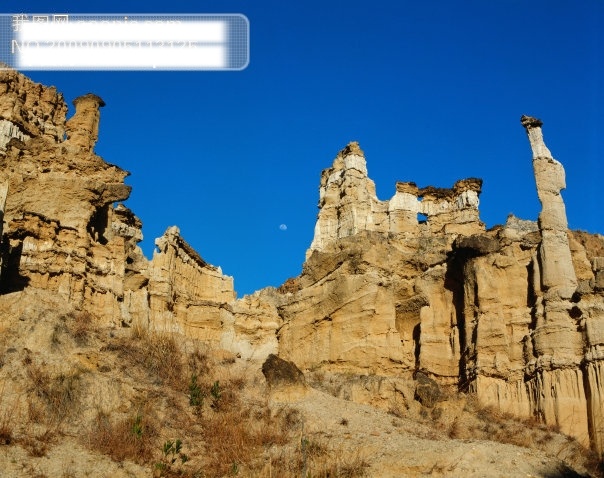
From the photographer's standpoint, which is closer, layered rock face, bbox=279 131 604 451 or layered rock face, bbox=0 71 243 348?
layered rock face, bbox=0 71 243 348

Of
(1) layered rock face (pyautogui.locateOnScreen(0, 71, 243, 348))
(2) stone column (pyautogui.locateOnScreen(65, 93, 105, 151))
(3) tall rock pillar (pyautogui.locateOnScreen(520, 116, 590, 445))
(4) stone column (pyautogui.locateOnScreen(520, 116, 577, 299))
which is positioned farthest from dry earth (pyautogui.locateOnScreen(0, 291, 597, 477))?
Answer: (2) stone column (pyautogui.locateOnScreen(65, 93, 105, 151))

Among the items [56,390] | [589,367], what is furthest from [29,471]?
[589,367]

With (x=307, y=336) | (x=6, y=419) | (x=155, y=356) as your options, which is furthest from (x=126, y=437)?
(x=307, y=336)

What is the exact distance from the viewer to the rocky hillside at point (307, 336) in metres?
16.6

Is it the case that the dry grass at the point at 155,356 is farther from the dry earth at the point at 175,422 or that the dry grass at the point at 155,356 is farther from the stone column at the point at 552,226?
the stone column at the point at 552,226

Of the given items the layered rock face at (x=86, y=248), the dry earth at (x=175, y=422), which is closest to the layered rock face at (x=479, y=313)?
the dry earth at (x=175, y=422)

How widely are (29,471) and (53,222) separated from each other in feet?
45.9

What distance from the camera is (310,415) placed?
62.1ft

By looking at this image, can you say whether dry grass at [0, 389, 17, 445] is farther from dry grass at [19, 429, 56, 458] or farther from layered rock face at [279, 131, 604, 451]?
layered rock face at [279, 131, 604, 451]

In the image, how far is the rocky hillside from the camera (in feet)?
54.5

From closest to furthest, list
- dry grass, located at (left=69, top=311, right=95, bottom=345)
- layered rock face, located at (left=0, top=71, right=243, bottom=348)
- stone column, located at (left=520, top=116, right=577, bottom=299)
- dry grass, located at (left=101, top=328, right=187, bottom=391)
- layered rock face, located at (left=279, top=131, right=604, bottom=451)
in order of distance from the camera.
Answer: dry grass, located at (left=101, top=328, right=187, bottom=391) → dry grass, located at (left=69, top=311, right=95, bottom=345) → layered rock face, located at (left=0, top=71, right=243, bottom=348) → layered rock face, located at (left=279, top=131, right=604, bottom=451) → stone column, located at (left=520, top=116, right=577, bottom=299)

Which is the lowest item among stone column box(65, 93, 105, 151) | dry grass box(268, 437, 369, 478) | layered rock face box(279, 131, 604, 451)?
dry grass box(268, 437, 369, 478)
